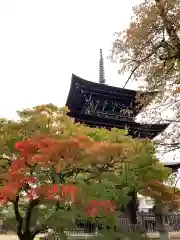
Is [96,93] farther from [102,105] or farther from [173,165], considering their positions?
[173,165]

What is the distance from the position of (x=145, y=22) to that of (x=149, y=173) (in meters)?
9.73

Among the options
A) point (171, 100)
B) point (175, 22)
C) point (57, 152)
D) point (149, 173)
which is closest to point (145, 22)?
point (175, 22)

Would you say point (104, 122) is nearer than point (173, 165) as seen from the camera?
Yes

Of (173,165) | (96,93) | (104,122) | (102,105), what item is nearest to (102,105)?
(102,105)

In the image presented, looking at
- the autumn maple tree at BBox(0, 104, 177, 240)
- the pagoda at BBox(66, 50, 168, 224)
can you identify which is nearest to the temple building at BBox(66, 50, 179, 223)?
the pagoda at BBox(66, 50, 168, 224)

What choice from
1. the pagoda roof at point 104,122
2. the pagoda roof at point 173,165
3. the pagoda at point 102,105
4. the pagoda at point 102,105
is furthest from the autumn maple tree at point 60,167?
the pagoda roof at point 173,165

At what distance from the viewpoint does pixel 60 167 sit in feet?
41.7

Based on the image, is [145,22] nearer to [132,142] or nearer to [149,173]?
[132,142]

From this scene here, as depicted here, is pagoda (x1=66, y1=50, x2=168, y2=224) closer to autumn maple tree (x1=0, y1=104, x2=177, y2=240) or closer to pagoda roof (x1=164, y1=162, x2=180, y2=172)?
pagoda roof (x1=164, y1=162, x2=180, y2=172)

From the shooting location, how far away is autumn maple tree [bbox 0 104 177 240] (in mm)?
12648

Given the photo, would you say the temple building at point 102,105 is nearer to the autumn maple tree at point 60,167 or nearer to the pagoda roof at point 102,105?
the pagoda roof at point 102,105

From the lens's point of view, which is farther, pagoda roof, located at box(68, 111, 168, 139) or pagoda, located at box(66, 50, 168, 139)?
pagoda, located at box(66, 50, 168, 139)

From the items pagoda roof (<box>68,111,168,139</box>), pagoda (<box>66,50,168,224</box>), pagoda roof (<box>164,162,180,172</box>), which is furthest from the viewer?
pagoda roof (<box>164,162,180,172</box>)

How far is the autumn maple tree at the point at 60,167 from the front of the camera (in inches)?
498
